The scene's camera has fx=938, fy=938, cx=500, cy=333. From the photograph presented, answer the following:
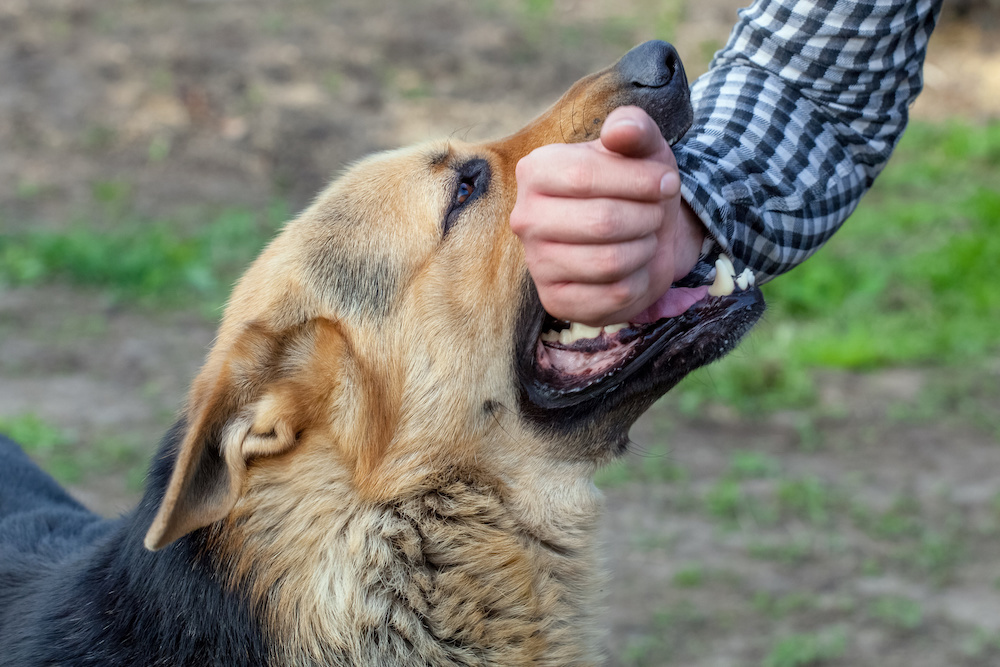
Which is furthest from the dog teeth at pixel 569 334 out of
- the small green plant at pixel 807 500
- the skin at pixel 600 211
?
the small green plant at pixel 807 500

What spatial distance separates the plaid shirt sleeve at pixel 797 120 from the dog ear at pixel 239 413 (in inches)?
49.3

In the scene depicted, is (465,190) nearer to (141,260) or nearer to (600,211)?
(600,211)

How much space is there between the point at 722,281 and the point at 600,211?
2.86 feet

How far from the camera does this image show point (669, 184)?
7.20ft

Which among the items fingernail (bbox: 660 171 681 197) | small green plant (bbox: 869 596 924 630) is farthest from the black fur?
small green plant (bbox: 869 596 924 630)

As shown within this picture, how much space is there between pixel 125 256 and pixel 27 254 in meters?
0.85

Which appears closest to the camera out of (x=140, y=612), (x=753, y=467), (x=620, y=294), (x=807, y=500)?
(x=620, y=294)

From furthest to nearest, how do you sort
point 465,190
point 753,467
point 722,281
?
point 753,467 → point 465,190 → point 722,281

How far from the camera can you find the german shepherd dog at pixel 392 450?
2.55 meters

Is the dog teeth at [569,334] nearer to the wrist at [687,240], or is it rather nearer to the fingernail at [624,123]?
the wrist at [687,240]

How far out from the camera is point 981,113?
10.4 metres

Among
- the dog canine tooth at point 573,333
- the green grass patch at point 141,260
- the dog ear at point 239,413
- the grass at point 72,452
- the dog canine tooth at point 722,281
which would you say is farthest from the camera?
the green grass patch at point 141,260

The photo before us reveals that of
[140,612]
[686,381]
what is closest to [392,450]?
[140,612]

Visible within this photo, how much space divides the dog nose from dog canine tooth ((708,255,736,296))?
57 cm
